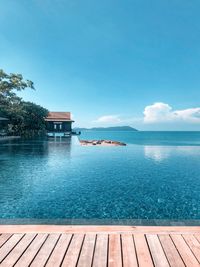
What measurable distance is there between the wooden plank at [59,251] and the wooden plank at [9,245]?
0.56 m

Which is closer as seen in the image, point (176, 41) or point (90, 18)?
point (90, 18)

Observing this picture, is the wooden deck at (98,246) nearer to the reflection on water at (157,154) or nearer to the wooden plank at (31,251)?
the wooden plank at (31,251)

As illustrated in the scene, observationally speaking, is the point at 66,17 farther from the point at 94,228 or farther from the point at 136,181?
the point at 94,228

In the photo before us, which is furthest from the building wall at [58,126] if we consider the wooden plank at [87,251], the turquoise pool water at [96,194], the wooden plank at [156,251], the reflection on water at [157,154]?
the wooden plank at [156,251]

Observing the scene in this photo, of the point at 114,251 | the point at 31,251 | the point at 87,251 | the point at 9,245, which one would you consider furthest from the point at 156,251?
the point at 9,245

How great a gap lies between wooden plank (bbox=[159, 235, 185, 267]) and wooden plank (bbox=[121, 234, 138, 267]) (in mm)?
404

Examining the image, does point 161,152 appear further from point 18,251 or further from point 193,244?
point 18,251

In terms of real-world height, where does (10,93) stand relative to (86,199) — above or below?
above

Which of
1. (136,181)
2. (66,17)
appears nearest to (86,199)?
(136,181)

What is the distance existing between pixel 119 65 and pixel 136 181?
26463mm

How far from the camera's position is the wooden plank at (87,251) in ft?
8.30

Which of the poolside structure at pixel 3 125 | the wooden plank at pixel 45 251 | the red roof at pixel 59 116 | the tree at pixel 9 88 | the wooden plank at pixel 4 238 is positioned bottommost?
the wooden plank at pixel 4 238

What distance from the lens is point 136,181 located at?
9117 mm

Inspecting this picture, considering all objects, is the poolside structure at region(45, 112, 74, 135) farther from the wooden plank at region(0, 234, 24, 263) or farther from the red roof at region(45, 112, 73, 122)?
the wooden plank at region(0, 234, 24, 263)
